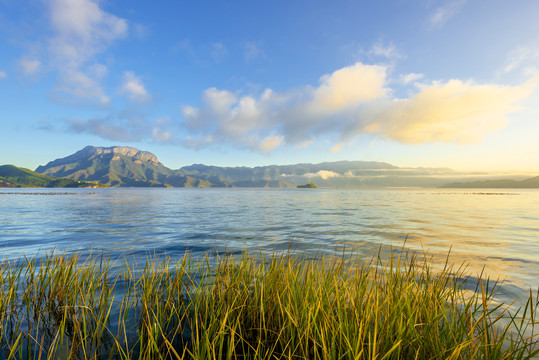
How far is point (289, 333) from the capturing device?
15.7 feet

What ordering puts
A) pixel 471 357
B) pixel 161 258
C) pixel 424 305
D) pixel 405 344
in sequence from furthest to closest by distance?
pixel 161 258 < pixel 424 305 < pixel 405 344 < pixel 471 357

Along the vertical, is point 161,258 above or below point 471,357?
below

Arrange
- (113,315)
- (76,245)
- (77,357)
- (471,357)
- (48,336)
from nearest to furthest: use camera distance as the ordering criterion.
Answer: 1. (471,357)
2. (77,357)
3. (48,336)
4. (113,315)
5. (76,245)

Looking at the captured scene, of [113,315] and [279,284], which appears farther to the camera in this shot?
[113,315]

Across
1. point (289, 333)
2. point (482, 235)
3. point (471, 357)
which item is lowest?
point (482, 235)

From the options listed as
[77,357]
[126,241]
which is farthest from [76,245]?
[77,357]

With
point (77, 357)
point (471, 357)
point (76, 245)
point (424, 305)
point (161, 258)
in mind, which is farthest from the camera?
point (76, 245)

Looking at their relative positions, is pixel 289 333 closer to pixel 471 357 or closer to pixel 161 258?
pixel 471 357

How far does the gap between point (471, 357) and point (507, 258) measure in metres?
15.5

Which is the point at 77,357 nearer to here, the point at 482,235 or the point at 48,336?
the point at 48,336

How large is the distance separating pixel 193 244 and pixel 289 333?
1495cm

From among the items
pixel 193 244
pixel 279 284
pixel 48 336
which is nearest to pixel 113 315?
pixel 48 336

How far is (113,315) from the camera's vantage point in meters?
7.47

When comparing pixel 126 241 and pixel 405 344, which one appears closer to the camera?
pixel 405 344
